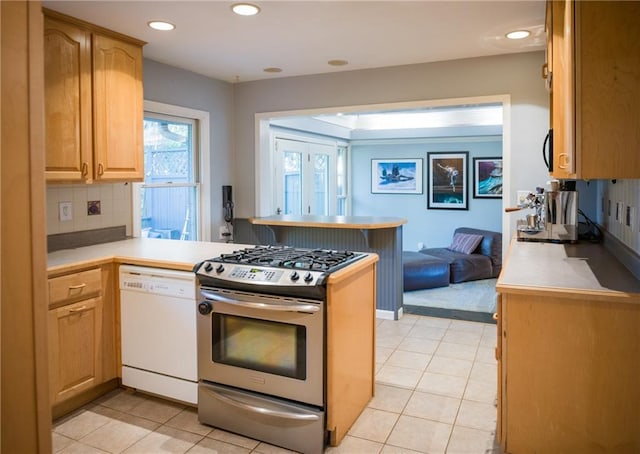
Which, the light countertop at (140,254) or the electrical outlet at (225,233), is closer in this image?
the light countertop at (140,254)

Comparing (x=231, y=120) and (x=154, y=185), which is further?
(x=231, y=120)

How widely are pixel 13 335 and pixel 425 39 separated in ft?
10.4

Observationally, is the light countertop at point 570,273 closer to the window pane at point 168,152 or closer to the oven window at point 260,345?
the oven window at point 260,345

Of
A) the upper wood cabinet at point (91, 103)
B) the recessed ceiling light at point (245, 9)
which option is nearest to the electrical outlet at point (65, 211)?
the upper wood cabinet at point (91, 103)

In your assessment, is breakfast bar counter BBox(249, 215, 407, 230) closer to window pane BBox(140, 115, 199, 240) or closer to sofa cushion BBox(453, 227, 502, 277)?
window pane BBox(140, 115, 199, 240)

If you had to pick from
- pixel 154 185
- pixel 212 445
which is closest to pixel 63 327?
pixel 212 445

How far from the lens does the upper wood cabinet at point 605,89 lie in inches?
61.4

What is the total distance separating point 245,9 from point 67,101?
1.19 meters

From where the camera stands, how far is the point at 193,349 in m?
2.61

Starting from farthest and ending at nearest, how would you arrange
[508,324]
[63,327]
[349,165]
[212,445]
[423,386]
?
[349,165], [423,386], [63,327], [212,445], [508,324]

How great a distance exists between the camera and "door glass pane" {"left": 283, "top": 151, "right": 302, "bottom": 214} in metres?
6.10

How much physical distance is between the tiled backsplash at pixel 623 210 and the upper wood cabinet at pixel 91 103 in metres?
2.96

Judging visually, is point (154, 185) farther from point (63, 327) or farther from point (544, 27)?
point (544, 27)

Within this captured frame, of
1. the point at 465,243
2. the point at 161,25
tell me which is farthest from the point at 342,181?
the point at 161,25
